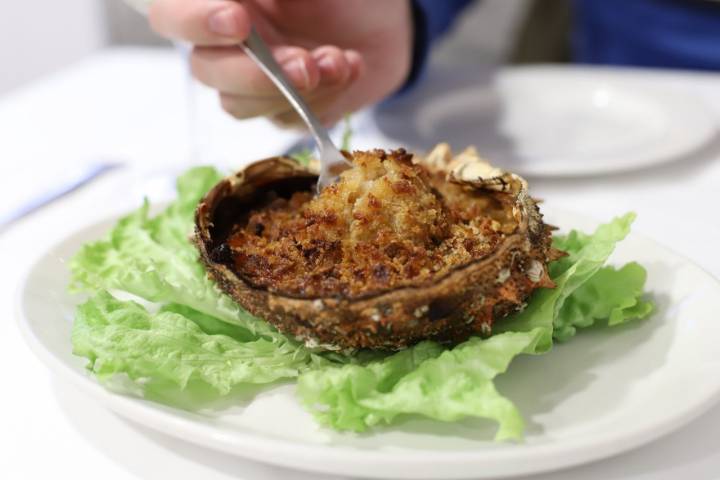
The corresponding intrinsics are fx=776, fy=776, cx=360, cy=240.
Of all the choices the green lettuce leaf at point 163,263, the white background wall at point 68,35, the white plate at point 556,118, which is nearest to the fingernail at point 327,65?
the green lettuce leaf at point 163,263

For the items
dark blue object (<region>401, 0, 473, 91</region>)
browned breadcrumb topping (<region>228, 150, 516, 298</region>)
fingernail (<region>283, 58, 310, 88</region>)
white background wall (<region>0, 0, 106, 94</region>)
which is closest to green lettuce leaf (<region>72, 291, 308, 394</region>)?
browned breadcrumb topping (<region>228, 150, 516, 298</region>)

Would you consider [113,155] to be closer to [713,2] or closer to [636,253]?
[636,253]

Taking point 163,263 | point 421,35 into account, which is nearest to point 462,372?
point 163,263

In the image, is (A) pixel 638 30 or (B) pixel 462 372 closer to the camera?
(B) pixel 462 372

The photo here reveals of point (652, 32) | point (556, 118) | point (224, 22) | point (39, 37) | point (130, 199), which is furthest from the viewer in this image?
point (39, 37)

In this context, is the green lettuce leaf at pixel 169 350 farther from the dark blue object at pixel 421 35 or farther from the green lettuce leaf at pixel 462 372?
the dark blue object at pixel 421 35

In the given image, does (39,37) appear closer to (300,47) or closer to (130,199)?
(130,199)

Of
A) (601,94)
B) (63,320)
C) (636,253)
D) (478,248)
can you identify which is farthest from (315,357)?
(601,94)
